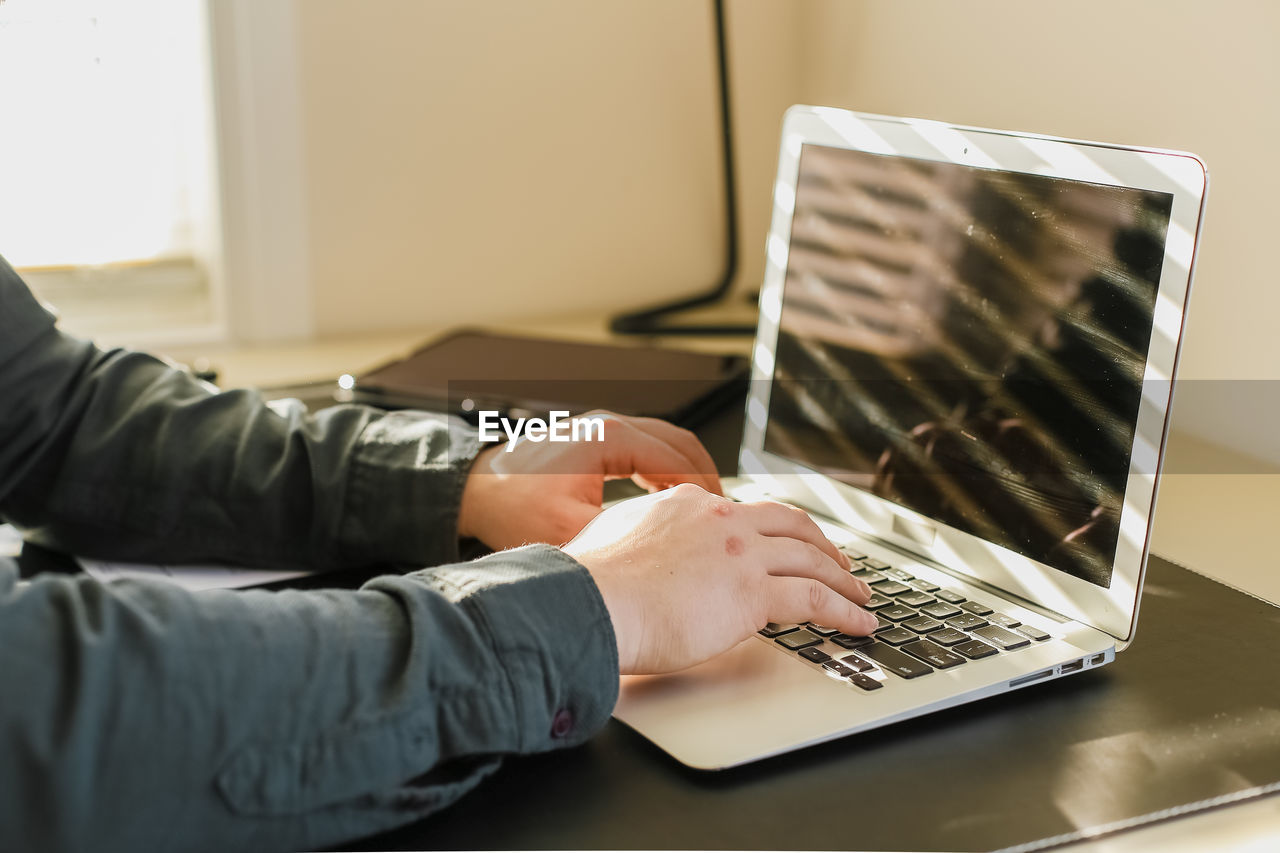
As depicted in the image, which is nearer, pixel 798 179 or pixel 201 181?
pixel 798 179

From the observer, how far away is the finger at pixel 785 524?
637mm

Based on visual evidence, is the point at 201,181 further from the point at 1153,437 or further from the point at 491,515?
the point at 1153,437

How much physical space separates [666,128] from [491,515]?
92 cm

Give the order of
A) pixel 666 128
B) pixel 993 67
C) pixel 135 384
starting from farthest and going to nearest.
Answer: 1. pixel 666 128
2. pixel 993 67
3. pixel 135 384

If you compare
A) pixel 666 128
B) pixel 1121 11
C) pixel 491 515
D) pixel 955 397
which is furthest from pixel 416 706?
pixel 666 128

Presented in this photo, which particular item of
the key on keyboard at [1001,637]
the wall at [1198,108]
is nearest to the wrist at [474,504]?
the key on keyboard at [1001,637]

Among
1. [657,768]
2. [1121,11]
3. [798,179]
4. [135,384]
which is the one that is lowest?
[657,768]

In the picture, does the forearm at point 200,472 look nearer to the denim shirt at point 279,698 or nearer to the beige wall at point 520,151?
the denim shirt at point 279,698

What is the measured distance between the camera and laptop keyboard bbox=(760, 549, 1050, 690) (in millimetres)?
593

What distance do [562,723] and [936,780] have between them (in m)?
0.16

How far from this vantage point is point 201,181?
138cm

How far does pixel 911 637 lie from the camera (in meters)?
0.62

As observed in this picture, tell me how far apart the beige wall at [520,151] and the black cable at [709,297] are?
0.09 metres

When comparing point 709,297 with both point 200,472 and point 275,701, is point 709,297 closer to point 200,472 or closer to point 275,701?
point 200,472
